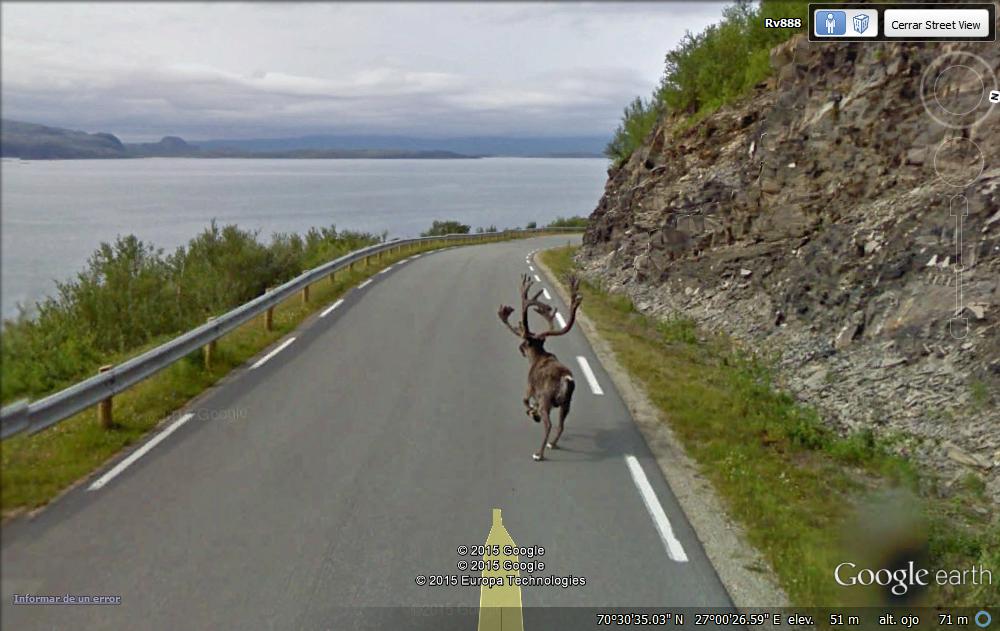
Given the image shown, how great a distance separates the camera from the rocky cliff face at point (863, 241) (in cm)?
938

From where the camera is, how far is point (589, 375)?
10.8 metres

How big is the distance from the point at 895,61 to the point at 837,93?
134cm

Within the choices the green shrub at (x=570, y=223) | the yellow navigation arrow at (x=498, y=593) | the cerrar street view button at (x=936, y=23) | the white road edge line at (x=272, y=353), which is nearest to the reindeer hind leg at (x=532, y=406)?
the yellow navigation arrow at (x=498, y=593)

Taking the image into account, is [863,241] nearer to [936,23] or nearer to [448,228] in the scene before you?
[936,23]

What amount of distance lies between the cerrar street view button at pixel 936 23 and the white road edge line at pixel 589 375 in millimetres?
6632

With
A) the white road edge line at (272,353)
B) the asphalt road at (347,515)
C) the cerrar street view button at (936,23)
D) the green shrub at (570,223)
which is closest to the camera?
the asphalt road at (347,515)

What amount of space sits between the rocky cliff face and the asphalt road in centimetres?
407

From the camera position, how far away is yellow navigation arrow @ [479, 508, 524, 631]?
4.15 m

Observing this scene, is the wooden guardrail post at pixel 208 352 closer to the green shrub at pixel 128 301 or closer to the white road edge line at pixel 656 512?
the green shrub at pixel 128 301

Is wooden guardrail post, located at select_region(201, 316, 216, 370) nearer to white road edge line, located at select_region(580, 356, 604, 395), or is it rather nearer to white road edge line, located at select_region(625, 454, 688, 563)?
white road edge line, located at select_region(580, 356, 604, 395)

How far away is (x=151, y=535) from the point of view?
4.71 meters

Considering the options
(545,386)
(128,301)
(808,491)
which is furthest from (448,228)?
(808,491)

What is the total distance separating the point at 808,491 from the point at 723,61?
19.1m

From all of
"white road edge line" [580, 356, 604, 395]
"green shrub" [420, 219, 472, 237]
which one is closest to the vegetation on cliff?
"white road edge line" [580, 356, 604, 395]
